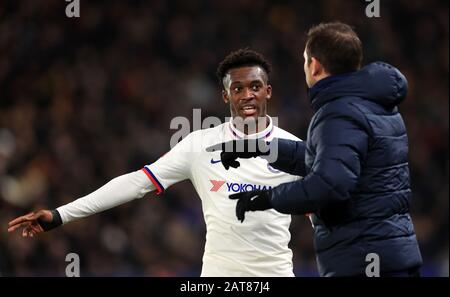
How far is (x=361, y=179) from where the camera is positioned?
142 inches

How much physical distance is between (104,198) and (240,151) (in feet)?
3.70

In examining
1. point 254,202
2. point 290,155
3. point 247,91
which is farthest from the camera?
point 247,91

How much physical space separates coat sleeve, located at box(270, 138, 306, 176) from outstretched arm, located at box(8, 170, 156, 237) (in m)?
1.03

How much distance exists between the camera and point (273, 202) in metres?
3.53

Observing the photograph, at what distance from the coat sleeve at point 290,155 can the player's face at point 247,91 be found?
0.86 metres

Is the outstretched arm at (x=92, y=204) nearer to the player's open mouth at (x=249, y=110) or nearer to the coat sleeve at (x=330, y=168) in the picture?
the player's open mouth at (x=249, y=110)

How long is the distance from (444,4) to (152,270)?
234 inches

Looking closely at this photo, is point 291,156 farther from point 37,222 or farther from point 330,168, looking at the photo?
point 37,222

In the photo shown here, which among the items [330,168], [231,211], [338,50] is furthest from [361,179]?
[231,211]

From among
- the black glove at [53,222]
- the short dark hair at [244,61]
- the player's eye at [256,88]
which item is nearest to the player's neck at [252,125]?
the player's eye at [256,88]

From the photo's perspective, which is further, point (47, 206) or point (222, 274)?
point (47, 206)

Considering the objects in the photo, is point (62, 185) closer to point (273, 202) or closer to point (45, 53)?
point (45, 53)

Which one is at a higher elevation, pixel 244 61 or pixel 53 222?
pixel 244 61

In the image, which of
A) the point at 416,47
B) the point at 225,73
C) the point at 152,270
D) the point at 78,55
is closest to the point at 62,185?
the point at 152,270
